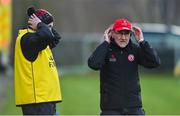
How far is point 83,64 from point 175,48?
520 centimetres

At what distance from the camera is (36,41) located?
8984 millimetres

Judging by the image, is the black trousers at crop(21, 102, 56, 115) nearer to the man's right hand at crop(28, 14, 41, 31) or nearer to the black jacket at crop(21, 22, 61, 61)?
the black jacket at crop(21, 22, 61, 61)

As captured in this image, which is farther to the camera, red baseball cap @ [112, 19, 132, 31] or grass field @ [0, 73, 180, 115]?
grass field @ [0, 73, 180, 115]

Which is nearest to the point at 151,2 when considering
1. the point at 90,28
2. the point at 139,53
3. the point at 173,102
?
the point at 90,28

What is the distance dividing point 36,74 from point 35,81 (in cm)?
9

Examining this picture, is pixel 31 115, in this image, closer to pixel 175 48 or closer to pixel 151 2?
pixel 175 48

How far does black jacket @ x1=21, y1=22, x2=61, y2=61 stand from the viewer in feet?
29.4

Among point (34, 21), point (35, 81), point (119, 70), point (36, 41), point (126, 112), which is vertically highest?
point (34, 21)

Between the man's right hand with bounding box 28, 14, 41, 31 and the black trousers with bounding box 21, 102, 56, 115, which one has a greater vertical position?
the man's right hand with bounding box 28, 14, 41, 31

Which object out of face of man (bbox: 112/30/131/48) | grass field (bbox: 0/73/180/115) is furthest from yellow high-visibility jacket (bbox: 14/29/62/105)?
grass field (bbox: 0/73/180/115)

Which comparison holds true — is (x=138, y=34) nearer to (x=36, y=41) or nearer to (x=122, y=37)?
(x=122, y=37)

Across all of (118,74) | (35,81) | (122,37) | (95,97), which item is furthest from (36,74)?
(95,97)

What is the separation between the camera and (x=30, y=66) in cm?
902

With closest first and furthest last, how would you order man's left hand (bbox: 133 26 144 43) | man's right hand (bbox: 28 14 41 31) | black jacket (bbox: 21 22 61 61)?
black jacket (bbox: 21 22 61 61)
man's right hand (bbox: 28 14 41 31)
man's left hand (bbox: 133 26 144 43)
